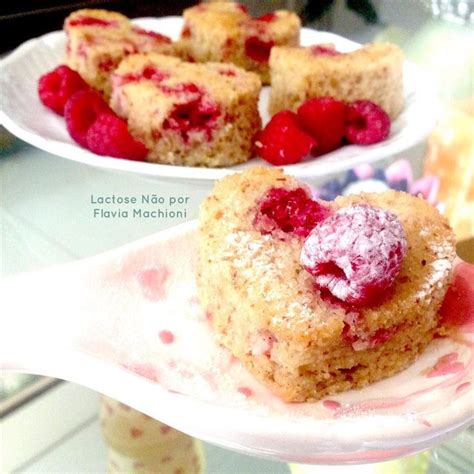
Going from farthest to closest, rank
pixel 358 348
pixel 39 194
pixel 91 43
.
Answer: pixel 91 43, pixel 39 194, pixel 358 348

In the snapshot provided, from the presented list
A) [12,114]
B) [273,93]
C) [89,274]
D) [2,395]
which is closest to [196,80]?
[273,93]

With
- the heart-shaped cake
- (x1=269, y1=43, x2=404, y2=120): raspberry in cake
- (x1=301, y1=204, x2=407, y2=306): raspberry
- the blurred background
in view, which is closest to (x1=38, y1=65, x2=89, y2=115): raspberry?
the blurred background

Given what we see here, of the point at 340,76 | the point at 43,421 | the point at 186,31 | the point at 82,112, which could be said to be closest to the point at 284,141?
the point at 340,76

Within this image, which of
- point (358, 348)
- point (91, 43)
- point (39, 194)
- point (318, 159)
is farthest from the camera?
point (91, 43)

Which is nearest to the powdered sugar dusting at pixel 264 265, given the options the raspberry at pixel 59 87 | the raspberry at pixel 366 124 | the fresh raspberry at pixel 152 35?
the raspberry at pixel 366 124

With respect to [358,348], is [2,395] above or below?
below

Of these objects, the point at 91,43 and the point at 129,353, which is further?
the point at 91,43

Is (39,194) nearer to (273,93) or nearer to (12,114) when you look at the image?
(12,114)

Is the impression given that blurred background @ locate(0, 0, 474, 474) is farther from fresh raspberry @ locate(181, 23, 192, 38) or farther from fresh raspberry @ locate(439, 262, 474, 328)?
fresh raspberry @ locate(181, 23, 192, 38)
